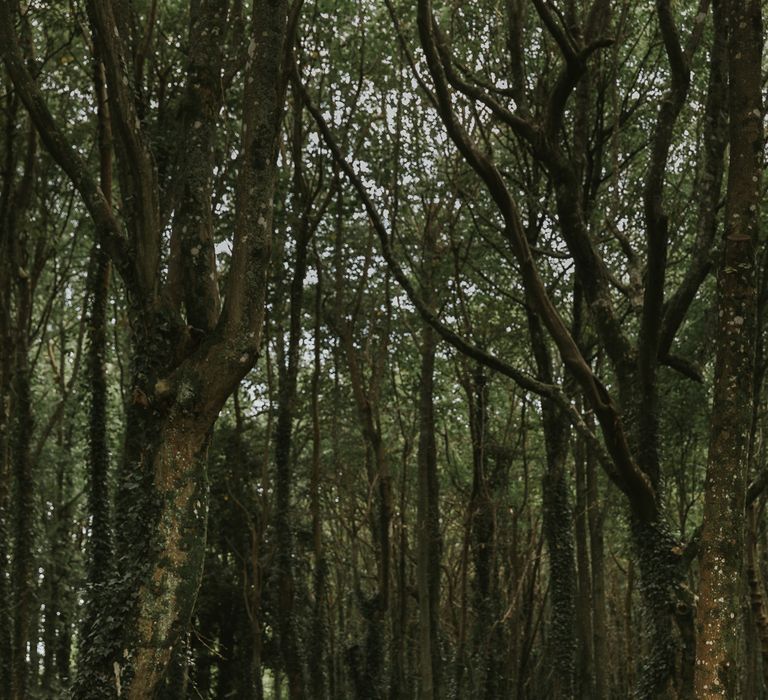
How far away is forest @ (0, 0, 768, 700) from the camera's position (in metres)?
7.27

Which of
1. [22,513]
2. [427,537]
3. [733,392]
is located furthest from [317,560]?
[733,392]

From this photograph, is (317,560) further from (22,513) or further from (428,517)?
(22,513)

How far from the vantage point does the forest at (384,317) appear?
7.27 metres

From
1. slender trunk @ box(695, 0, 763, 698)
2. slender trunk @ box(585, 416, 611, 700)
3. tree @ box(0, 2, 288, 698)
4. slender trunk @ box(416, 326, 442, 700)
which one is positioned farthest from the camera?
slender trunk @ box(585, 416, 611, 700)

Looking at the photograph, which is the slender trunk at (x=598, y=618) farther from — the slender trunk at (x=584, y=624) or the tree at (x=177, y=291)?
the tree at (x=177, y=291)

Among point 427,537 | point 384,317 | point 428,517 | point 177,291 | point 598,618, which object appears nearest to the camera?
point 177,291

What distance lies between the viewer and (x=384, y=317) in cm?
2495

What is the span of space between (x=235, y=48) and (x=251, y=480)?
1532 cm

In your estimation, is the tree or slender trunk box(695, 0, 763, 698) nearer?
slender trunk box(695, 0, 763, 698)

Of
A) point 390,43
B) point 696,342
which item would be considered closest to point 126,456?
point 390,43

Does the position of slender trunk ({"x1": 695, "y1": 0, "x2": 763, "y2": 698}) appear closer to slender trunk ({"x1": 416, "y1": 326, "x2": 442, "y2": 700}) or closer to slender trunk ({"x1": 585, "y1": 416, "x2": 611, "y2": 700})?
slender trunk ({"x1": 585, "y1": 416, "x2": 611, "y2": 700})

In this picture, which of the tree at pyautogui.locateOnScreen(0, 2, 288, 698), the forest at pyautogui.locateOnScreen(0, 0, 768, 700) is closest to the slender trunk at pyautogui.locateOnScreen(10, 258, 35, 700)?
the forest at pyautogui.locateOnScreen(0, 0, 768, 700)

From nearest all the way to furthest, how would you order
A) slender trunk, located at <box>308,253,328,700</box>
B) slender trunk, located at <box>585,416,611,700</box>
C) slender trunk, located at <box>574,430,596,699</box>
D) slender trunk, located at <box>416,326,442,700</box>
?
1. slender trunk, located at <box>416,326,442,700</box>
2. slender trunk, located at <box>585,416,611,700</box>
3. slender trunk, located at <box>574,430,596,699</box>
4. slender trunk, located at <box>308,253,328,700</box>

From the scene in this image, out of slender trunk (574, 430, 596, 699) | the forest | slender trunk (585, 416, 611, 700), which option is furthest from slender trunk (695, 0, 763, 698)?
slender trunk (574, 430, 596, 699)
